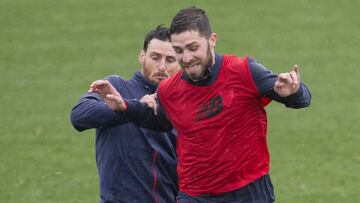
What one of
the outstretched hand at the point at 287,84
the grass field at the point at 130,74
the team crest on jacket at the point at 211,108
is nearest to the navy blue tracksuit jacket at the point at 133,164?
the team crest on jacket at the point at 211,108

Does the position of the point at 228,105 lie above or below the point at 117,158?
above

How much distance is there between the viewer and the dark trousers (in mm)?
6406

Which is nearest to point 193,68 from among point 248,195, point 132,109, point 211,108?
point 211,108

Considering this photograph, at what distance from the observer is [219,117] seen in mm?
6387

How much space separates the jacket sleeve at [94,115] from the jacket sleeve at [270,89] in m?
1.04

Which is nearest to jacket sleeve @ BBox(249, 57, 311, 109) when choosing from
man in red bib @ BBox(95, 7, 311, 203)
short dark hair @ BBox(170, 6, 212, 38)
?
man in red bib @ BBox(95, 7, 311, 203)

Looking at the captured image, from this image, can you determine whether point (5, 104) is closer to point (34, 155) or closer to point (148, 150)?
point (34, 155)

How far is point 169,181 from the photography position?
7.44 m

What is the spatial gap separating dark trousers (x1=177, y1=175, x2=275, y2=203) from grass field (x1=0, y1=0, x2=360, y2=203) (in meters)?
6.36

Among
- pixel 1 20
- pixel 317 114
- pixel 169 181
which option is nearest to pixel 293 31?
pixel 317 114

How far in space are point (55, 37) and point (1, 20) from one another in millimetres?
1469

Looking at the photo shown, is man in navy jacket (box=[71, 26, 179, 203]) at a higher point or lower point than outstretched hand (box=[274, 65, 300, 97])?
lower

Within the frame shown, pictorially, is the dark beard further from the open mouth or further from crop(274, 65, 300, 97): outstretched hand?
crop(274, 65, 300, 97): outstretched hand

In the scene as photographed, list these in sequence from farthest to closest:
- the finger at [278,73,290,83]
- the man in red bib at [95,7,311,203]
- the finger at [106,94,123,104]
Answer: the finger at [106,94,123,104] → the man in red bib at [95,7,311,203] → the finger at [278,73,290,83]
